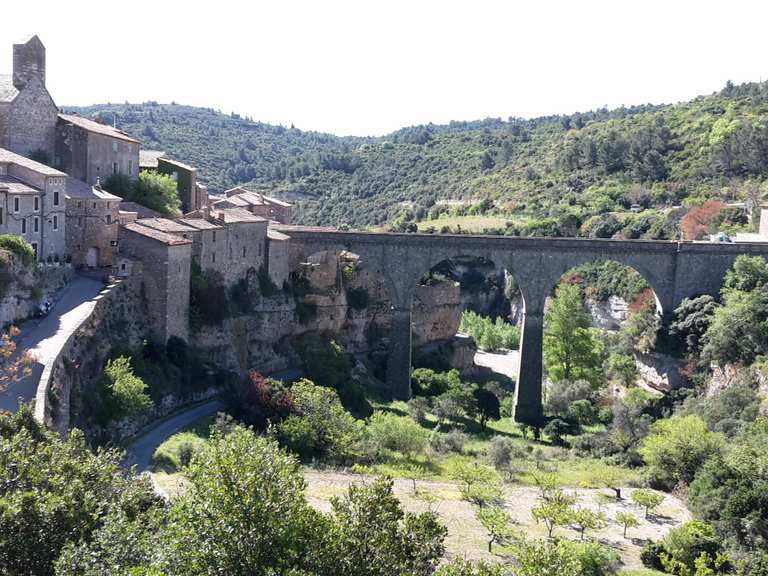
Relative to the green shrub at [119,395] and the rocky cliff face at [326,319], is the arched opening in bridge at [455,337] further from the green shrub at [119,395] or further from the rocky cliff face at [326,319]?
the green shrub at [119,395]

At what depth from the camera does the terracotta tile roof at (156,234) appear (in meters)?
37.6

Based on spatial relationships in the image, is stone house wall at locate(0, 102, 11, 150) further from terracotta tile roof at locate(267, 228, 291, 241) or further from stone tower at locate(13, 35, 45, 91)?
terracotta tile roof at locate(267, 228, 291, 241)

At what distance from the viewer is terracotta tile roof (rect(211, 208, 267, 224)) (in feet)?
148

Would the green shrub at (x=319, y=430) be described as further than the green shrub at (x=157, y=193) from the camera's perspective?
No

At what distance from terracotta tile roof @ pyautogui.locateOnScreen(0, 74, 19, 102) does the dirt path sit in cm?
2138

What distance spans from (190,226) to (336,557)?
2553 cm

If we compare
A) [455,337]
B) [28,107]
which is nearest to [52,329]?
[28,107]

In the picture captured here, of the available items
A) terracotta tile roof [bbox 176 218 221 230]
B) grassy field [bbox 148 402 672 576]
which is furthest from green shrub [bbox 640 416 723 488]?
terracotta tile roof [bbox 176 218 221 230]

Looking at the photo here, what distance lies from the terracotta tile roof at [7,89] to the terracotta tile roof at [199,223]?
8680mm

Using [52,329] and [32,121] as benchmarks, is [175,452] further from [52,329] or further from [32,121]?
[32,121]

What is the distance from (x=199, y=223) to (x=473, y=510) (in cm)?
1832

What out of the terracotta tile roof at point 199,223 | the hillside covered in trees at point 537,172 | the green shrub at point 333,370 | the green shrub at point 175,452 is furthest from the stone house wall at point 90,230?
the hillside covered in trees at point 537,172

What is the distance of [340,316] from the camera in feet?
170

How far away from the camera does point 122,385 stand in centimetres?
3191
